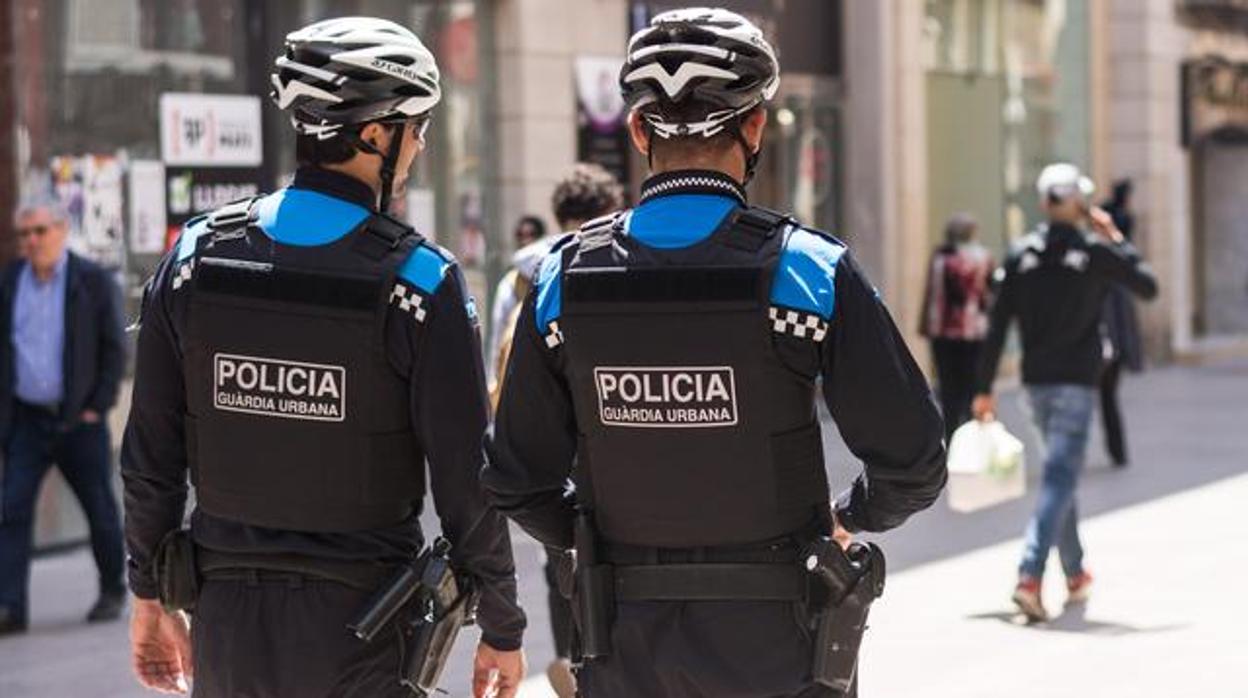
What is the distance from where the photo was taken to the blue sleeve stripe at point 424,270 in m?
4.68

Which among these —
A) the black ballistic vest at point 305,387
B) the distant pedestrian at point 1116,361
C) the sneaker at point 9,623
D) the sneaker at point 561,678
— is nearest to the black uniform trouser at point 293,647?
the black ballistic vest at point 305,387

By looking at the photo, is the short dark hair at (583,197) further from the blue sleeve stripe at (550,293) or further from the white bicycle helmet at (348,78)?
the blue sleeve stripe at (550,293)

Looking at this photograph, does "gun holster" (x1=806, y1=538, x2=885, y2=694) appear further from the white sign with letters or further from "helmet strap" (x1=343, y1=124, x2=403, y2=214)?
the white sign with letters

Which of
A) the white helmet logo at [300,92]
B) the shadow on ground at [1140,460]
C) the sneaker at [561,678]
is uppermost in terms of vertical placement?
the white helmet logo at [300,92]

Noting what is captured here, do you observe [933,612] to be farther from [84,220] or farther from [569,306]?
[569,306]

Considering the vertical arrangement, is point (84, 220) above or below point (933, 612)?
above

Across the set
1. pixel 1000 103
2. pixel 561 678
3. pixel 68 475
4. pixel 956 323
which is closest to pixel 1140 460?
pixel 956 323

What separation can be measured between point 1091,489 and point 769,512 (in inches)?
463

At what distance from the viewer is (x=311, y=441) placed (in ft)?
15.5

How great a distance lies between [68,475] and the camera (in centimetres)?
1121

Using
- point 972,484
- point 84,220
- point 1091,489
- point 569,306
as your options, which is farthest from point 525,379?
point 1091,489

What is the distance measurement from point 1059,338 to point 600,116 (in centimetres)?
836

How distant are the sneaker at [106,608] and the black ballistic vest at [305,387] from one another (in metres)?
6.59

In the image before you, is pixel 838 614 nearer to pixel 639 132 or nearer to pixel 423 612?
pixel 423 612
